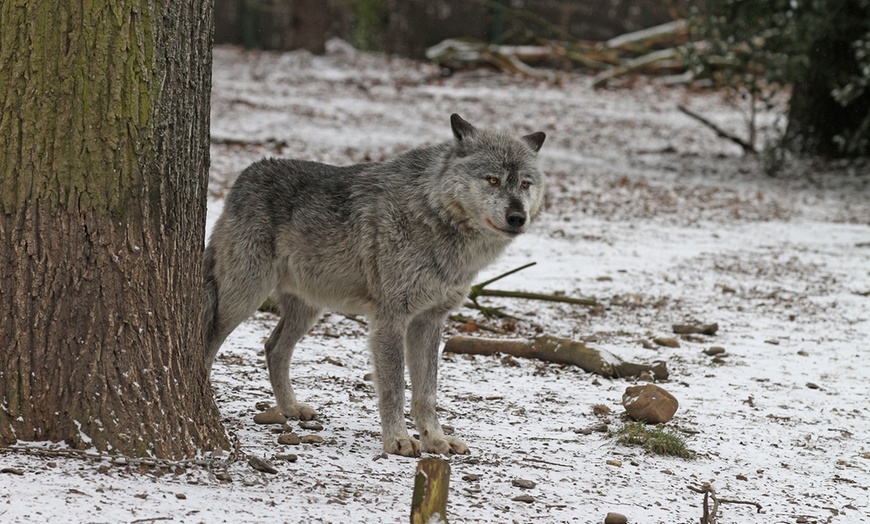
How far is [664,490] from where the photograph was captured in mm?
4723

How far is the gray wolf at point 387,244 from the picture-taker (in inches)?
207

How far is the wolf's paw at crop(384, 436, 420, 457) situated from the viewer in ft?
16.6

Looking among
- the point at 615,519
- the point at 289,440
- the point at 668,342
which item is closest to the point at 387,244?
the point at 289,440

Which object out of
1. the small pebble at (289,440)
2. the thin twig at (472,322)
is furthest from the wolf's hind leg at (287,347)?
the thin twig at (472,322)

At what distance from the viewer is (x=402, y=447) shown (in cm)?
506

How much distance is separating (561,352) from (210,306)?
8.19 ft

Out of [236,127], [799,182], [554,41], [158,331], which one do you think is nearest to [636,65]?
[554,41]

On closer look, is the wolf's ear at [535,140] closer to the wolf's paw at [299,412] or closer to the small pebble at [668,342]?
A: the wolf's paw at [299,412]

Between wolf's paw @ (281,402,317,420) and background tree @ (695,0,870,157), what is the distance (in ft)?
33.6

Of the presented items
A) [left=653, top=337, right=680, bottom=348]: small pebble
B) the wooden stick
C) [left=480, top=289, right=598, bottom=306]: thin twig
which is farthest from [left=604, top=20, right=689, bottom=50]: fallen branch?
the wooden stick

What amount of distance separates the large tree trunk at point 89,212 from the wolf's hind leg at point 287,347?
1385mm

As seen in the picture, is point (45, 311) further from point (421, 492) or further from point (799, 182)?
→ point (799, 182)

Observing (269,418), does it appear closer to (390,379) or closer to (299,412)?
(299,412)

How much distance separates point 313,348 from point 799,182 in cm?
1103
